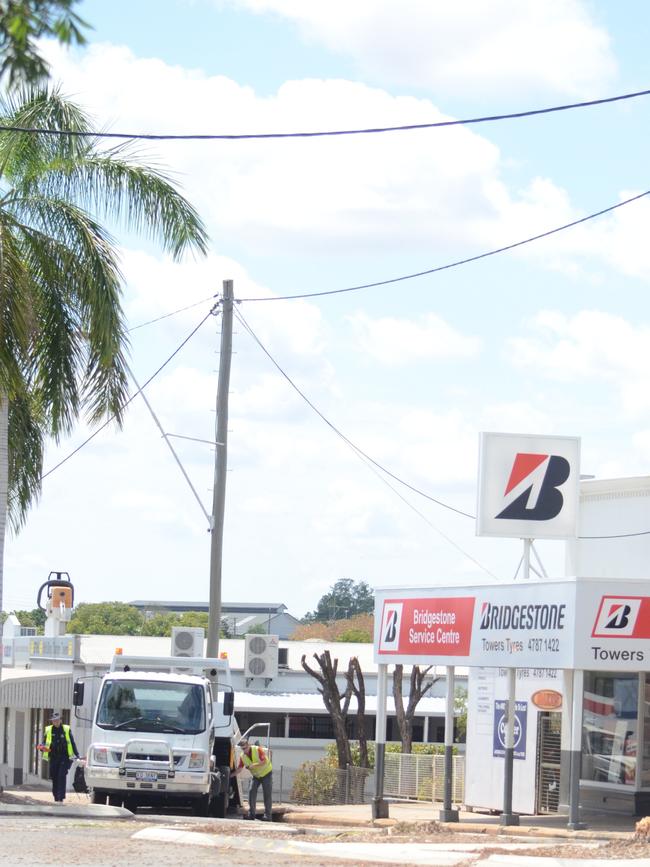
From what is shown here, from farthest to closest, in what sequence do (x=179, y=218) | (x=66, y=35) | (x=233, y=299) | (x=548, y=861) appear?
(x=233, y=299) < (x=179, y=218) < (x=548, y=861) < (x=66, y=35)

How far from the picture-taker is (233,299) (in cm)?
2908

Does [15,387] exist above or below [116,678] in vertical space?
above

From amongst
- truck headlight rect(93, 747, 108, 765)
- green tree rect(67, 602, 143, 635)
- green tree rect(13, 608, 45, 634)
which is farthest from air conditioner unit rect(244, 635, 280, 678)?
green tree rect(13, 608, 45, 634)

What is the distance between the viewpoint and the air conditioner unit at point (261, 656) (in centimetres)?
3609

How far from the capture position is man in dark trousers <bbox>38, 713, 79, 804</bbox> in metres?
25.3

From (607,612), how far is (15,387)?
8.70 m

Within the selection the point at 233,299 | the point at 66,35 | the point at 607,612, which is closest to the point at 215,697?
the point at 607,612

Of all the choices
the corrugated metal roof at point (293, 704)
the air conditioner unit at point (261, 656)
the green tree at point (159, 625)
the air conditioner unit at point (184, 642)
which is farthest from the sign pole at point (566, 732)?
the green tree at point (159, 625)

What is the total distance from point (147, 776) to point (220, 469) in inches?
337

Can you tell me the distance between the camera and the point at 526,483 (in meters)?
23.3

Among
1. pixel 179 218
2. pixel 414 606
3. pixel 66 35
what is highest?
pixel 179 218

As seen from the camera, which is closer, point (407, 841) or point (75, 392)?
point (407, 841)

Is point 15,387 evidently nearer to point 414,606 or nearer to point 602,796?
point 414,606

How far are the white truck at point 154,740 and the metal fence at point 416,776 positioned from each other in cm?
762
